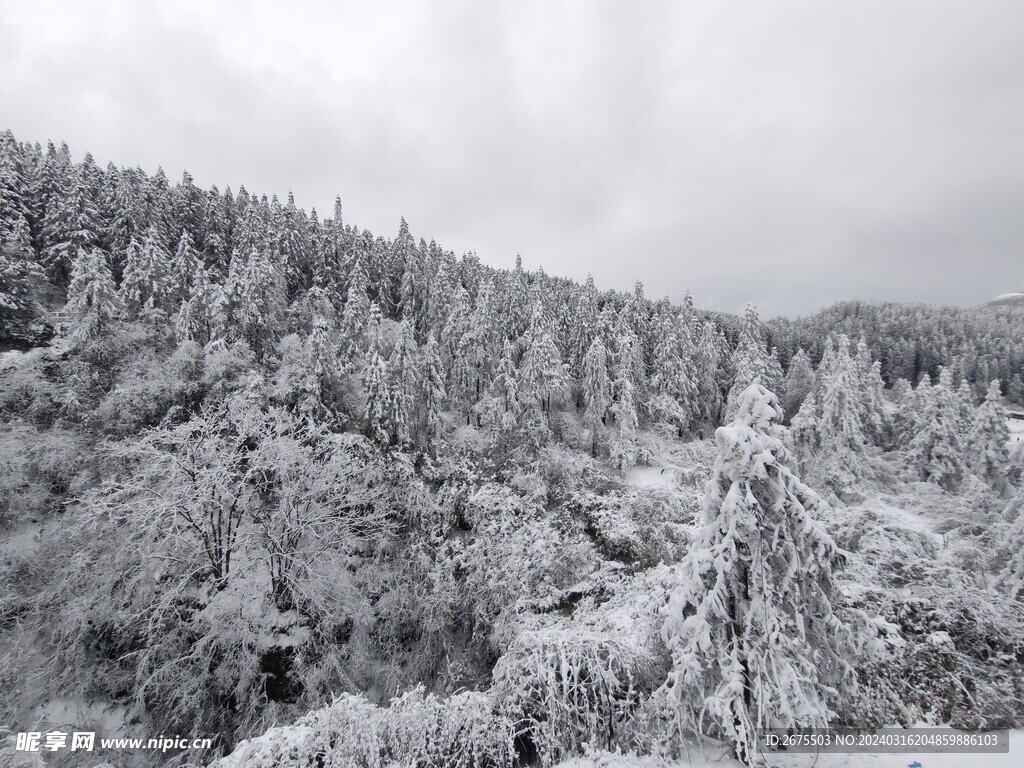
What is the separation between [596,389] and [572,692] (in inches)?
1212

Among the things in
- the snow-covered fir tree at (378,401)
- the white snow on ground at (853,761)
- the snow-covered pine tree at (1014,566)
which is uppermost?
the snow-covered fir tree at (378,401)

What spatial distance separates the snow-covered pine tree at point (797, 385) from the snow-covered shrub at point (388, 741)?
2254 inches

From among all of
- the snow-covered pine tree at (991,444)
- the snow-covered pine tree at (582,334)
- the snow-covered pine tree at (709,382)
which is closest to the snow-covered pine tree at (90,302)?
the snow-covered pine tree at (582,334)

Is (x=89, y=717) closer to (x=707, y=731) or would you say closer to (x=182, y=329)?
(x=707, y=731)

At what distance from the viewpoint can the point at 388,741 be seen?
27.0 ft

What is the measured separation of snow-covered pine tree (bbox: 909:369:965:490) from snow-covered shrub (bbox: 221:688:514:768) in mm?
38683

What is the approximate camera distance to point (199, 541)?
1552 cm

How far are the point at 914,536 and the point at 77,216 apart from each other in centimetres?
6761

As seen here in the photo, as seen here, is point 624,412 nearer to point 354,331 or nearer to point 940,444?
point 940,444

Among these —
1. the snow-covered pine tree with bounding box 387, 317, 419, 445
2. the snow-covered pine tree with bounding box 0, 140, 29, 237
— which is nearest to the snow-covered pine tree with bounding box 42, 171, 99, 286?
the snow-covered pine tree with bounding box 0, 140, 29, 237

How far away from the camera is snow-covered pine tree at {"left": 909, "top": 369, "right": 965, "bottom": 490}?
30031 mm

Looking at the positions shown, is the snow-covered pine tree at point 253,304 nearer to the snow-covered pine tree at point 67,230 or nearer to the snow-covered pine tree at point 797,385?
the snow-covered pine tree at point 67,230

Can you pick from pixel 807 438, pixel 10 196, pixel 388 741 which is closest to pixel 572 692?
pixel 388 741

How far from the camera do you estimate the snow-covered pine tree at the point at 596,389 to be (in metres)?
37.8
